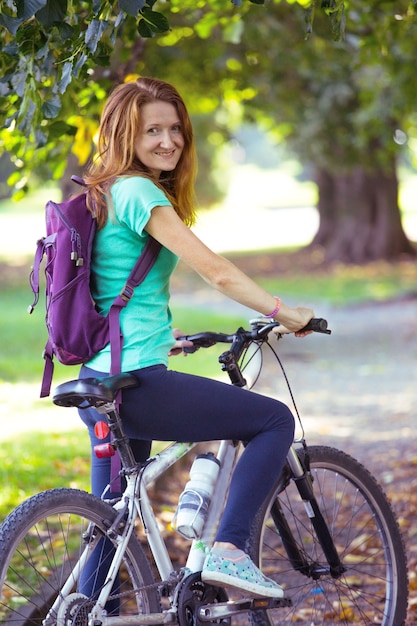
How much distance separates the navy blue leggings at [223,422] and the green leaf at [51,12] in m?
1.20

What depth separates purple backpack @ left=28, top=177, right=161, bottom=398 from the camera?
129 inches

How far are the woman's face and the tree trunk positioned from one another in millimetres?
23616

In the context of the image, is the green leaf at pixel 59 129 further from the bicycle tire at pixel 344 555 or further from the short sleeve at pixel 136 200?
the bicycle tire at pixel 344 555

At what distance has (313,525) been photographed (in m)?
3.92

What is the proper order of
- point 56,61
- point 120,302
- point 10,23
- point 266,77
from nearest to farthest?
1. point 120,302
2. point 10,23
3. point 56,61
4. point 266,77

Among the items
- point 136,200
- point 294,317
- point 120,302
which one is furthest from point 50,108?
point 294,317

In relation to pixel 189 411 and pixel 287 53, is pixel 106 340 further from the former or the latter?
pixel 287 53

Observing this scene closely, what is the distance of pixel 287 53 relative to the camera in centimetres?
1647

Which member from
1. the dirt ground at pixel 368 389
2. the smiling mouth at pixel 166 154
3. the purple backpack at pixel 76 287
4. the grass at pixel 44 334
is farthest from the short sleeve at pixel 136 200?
the grass at pixel 44 334

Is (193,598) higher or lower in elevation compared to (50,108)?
lower

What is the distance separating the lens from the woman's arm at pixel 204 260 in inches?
129

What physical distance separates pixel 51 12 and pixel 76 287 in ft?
3.34

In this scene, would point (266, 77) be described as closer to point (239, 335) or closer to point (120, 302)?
point (239, 335)

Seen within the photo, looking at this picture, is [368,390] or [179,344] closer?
[179,344]
